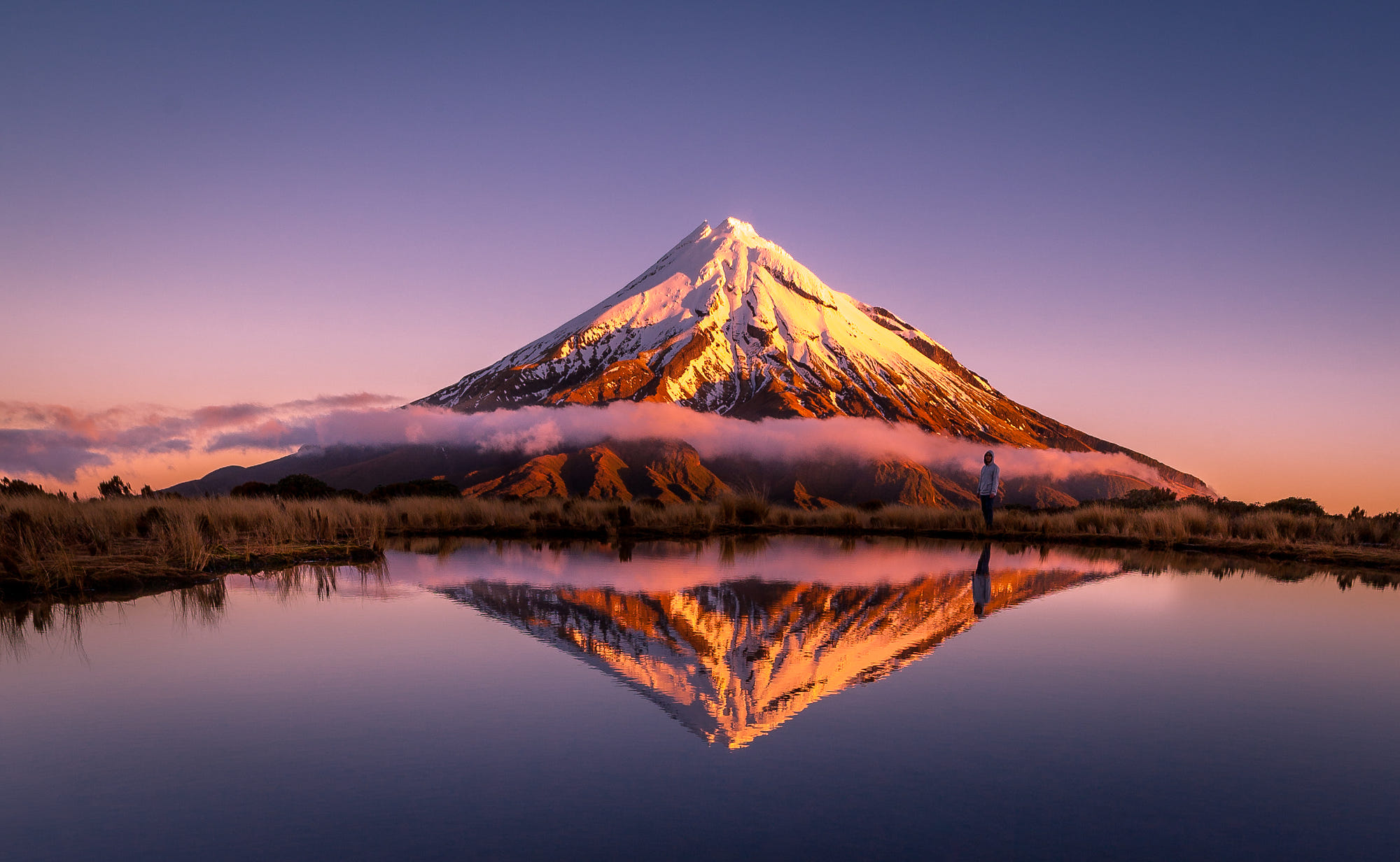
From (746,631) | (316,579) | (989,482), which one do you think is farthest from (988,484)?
(316,579)

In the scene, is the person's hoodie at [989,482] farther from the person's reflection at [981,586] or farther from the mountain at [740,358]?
the mountain at [740,358]

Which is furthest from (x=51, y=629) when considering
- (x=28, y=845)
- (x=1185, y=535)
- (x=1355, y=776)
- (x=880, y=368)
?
(x=880, y=368)

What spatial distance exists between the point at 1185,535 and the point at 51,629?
18.4 m

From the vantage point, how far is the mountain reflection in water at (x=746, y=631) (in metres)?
5.27

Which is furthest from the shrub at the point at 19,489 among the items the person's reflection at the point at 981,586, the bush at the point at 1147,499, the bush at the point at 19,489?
the bush at the point at 1147,499

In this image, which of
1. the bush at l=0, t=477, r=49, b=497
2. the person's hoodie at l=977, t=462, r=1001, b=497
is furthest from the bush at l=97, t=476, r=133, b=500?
the person's hoodie at l=977, t=462, r=1001, b=497

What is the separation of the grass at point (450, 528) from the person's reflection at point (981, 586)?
5.68 metres

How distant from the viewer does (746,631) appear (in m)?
7.26

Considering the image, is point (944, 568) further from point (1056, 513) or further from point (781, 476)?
point (781, 476)

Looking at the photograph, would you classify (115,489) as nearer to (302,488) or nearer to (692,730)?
(302,488)

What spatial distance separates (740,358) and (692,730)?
468ft

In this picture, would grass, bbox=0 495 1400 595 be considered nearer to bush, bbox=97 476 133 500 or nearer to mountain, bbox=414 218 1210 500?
bush, bbox=97 476 133 500

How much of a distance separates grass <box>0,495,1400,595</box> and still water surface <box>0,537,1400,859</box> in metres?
2.32

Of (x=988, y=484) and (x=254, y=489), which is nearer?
(x=988, y=484)
